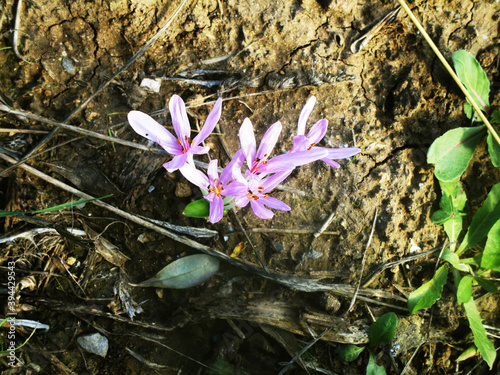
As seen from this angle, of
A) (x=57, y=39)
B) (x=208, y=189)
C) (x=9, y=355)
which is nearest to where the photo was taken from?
(x=208, y=189)

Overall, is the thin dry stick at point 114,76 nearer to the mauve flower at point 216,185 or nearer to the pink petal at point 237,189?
the mauve flower at point 216,185

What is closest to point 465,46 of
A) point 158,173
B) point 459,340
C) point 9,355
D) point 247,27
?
point 247,27

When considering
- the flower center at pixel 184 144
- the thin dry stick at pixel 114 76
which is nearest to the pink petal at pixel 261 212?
the flower center at pixel 184 144

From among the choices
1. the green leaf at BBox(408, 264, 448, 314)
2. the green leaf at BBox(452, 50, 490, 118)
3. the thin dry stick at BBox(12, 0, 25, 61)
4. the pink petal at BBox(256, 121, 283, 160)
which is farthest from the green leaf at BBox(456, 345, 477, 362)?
the thin dry stick at BBox(12, 0, 25, 61)

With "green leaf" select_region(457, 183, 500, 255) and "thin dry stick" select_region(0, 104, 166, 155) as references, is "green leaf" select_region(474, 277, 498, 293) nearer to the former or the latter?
"green leaf" select_region(457, 183, 500, 255)

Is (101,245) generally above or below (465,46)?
above

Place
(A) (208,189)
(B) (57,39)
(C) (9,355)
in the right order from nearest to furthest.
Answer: (A) (208,189), (C) (9,355), (B) (57,39)

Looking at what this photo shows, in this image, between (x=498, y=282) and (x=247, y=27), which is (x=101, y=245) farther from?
(x=498, y=282)
